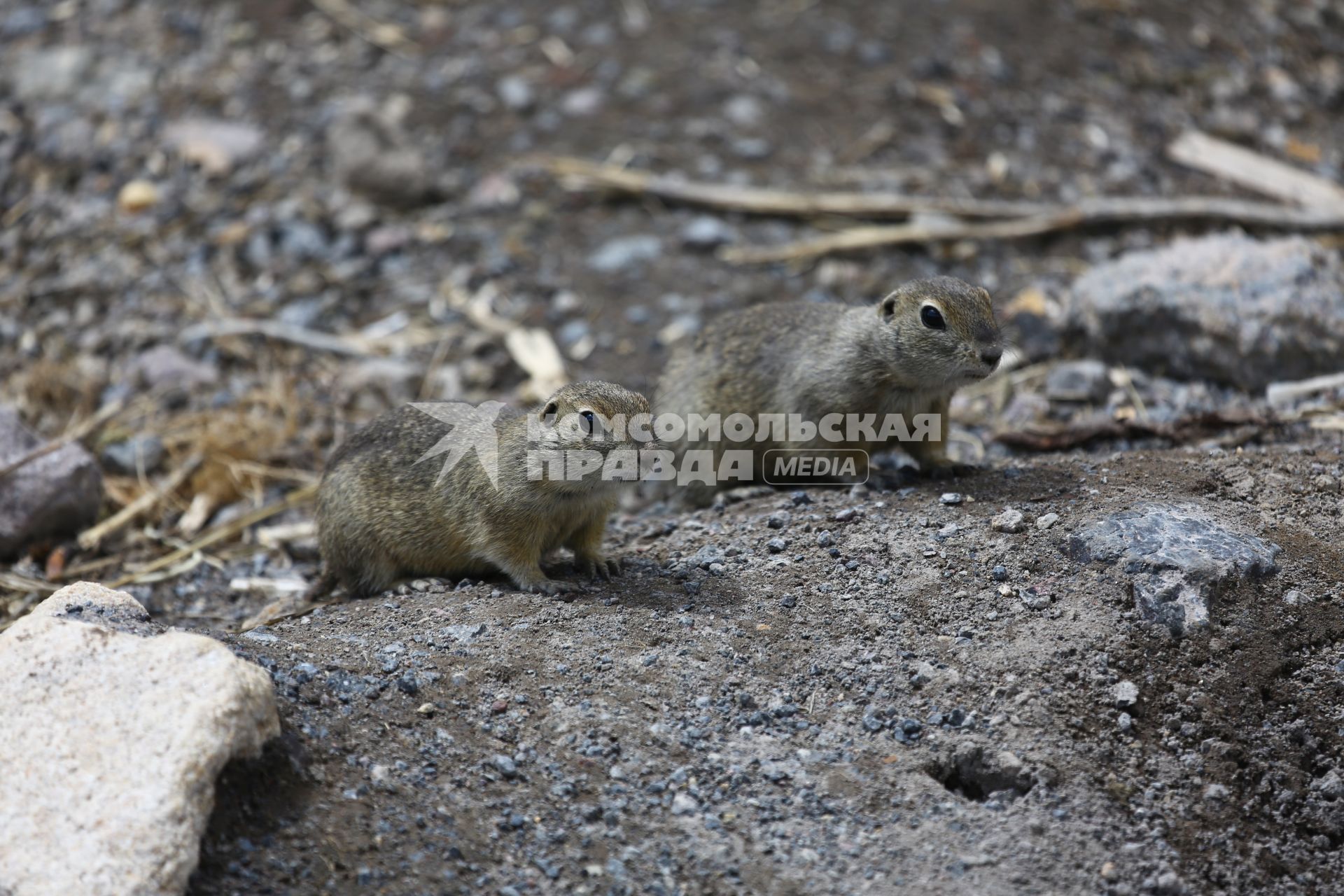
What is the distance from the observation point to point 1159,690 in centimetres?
493

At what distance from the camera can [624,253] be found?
10.3 m

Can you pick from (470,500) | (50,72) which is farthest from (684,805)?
(50,72)

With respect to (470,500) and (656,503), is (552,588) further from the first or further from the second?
(656,503)

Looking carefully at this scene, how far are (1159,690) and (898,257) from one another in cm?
581

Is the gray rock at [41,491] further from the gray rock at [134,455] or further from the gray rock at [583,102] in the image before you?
the gray rock at [583,102]

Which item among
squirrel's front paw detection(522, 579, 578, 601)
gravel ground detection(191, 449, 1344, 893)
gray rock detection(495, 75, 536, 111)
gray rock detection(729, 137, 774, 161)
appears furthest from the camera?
gray rock detection(495, 75, 536, 111)

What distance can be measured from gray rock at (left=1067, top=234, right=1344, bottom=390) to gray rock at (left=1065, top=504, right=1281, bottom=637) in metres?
2.69

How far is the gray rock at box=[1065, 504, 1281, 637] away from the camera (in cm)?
517

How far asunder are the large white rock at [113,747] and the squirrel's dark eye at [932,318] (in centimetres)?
379

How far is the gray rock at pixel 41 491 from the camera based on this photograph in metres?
7.27

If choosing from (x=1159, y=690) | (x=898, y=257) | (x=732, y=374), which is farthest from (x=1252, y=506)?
(x=898, y=257)

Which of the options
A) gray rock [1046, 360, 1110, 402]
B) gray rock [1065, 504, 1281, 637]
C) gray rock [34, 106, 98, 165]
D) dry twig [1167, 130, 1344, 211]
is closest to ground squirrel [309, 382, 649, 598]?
gray rock [1065, 504, 1281, 637]

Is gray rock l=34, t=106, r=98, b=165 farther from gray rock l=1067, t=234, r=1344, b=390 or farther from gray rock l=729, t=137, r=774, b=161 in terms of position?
gray rock l=1067, t=234, r=1344, b=390

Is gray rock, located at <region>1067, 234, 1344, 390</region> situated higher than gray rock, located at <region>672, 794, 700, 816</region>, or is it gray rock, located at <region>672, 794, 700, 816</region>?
gray rock, located at <region>1067, 234, 1344, 390</region>
